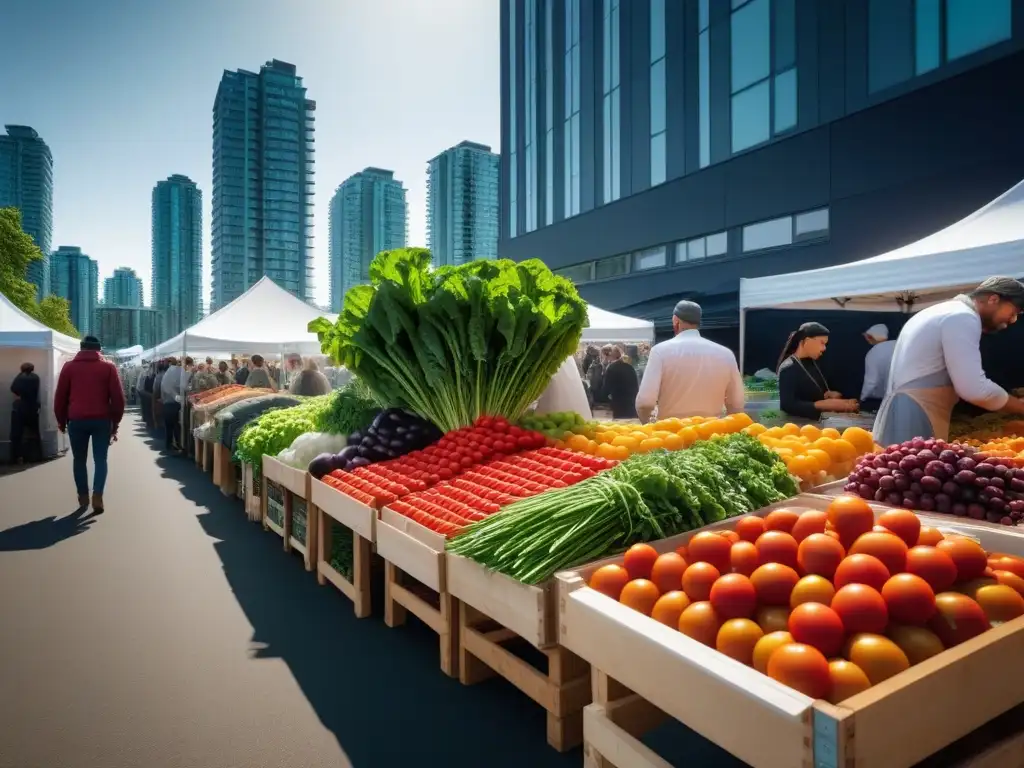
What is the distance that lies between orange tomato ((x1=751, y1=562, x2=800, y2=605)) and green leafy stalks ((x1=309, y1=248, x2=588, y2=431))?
9.30ft

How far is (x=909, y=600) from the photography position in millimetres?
1670

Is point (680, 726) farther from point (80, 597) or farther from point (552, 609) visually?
point (80, 597)

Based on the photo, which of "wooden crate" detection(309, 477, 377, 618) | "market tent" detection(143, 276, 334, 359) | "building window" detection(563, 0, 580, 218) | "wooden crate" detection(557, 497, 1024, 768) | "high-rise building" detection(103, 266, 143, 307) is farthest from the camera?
"high-rise building" detection(103, 266, 143, 307)

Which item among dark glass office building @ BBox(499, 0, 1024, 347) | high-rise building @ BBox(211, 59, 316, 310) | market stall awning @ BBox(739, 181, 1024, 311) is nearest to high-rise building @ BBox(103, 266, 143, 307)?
high-rise building @ BBox(211, 59, 316, 310)

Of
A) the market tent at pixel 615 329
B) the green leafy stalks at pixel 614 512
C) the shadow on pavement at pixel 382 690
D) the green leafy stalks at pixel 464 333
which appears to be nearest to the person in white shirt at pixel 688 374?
the green leafy stalks at pixel 464 333

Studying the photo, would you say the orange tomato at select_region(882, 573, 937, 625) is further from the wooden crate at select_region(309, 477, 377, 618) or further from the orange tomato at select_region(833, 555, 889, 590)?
the wooden crate at select_region(309, 477, 377, 618)

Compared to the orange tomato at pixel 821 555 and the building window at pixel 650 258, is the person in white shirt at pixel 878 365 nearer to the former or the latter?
the orange tomato at pixel 821 555

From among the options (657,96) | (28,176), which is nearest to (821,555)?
(657,96)

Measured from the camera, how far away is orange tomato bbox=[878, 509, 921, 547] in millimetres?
2012

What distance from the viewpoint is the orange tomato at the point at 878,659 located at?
5.03 ft

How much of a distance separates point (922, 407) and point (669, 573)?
2.67 m

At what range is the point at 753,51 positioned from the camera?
55.0ft

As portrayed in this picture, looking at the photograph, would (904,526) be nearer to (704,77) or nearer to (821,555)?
(821,555)

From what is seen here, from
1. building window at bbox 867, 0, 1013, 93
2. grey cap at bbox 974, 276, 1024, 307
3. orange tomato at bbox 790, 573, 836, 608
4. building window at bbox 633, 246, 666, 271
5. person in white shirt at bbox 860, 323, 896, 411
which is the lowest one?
orange tomato at bbox 790, 573, 836, 608
